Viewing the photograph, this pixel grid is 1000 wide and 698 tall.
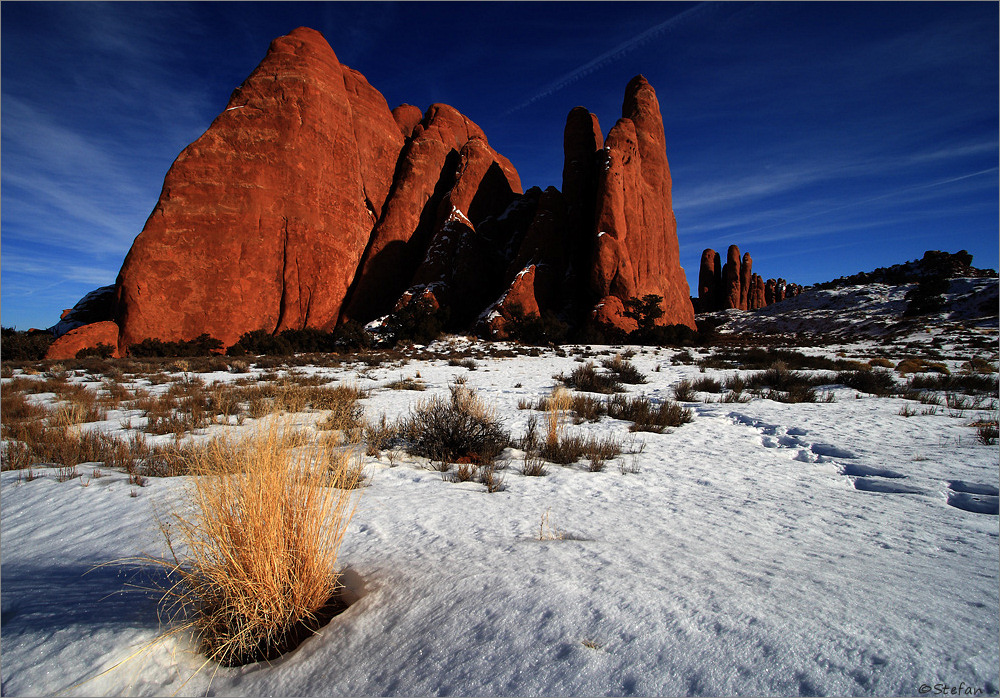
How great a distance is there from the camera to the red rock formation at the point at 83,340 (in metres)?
24.1

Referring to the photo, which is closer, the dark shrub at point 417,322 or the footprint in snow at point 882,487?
the footprint in snow at point 882,487

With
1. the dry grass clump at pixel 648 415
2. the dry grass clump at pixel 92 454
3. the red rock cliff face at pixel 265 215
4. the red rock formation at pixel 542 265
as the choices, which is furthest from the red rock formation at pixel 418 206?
the dry grass clump at pixel 92 454

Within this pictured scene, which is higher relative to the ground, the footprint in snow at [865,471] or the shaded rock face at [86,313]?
the shaded rock face at [86,313]

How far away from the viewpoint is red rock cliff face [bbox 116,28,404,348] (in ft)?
95.3

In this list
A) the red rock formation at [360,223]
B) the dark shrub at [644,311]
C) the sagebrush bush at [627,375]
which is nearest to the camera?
the sagebrush bush at [627,375]

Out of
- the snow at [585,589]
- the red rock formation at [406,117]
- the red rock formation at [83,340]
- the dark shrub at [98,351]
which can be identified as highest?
the red rock formation at [406,117]

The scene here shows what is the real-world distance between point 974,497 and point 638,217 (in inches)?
1374

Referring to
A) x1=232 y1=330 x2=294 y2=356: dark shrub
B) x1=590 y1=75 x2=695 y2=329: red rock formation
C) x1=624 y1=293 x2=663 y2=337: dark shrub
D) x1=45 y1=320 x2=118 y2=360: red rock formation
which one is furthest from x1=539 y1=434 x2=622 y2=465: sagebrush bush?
x1=45 y1=320 x2=118 y2=360: red rock formation

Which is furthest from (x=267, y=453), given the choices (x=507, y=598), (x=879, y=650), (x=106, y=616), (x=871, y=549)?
(x=871, y=549)

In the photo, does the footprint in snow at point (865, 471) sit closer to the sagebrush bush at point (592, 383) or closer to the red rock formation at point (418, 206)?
the sagebrush bush at point (592, 383)

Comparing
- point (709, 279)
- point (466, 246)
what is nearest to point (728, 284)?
point (709, 279)

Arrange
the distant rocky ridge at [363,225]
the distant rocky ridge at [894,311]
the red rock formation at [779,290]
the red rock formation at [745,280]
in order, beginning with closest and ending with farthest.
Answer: the distant rocky ridge at [363,225] → the distant rocky ridge at [894,311] → the red rock formation at [745,280] → the red rock formation at [779,290]

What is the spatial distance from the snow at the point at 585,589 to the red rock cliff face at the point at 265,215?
105ft

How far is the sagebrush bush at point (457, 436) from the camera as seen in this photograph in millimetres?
4602
